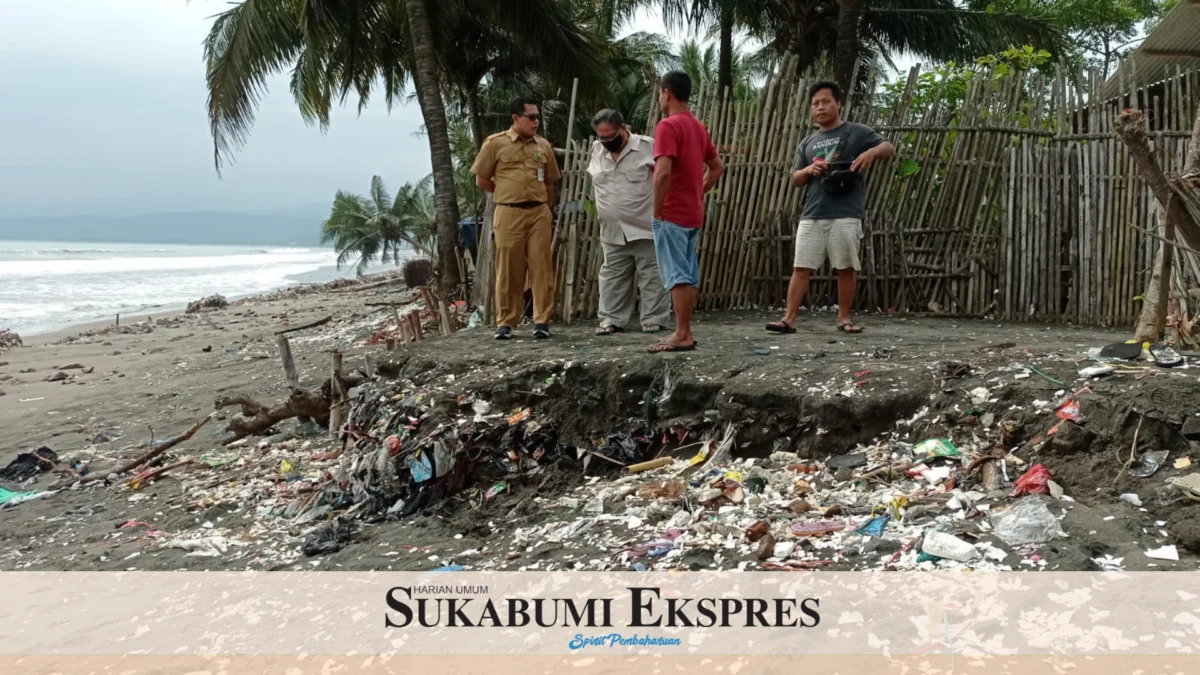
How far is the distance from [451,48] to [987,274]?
12868 millimetres

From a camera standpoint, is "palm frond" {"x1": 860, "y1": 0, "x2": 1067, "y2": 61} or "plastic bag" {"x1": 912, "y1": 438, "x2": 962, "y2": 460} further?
"palm frond" {"x1": 860, "y1": 0, "x2": 1067, "y2": 61}

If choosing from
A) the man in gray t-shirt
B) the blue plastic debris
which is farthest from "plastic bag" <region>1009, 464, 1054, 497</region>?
the man in gray t-shirt

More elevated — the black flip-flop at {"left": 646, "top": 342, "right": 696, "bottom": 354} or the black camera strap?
the black camera strap

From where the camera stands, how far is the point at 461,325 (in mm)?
7520

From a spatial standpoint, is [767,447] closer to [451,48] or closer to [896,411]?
[896,411]

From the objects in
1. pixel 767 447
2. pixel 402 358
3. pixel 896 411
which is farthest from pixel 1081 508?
pixel 402 358

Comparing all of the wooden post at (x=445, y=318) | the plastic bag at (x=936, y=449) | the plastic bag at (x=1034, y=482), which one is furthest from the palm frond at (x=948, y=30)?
the plastic bag at (x=1034, y=482)

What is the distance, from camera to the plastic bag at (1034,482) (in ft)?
9.10

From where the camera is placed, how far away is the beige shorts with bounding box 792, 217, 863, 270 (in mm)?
5066

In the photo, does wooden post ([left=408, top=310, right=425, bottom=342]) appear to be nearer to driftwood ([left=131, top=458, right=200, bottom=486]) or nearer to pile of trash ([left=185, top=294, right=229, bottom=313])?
driftwood ([left=131, top=458, right=200, bottom=486])

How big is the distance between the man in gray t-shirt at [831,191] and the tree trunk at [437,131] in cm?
592

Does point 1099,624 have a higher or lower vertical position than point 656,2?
lower

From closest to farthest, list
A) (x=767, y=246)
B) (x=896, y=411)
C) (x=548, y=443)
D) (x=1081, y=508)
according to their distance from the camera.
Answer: (x=1081, y=508) → (x=896, y=411) → (x=548, y=443) → (x=767, y=246)

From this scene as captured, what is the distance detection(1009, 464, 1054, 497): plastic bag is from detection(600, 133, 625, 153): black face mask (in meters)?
3.39
